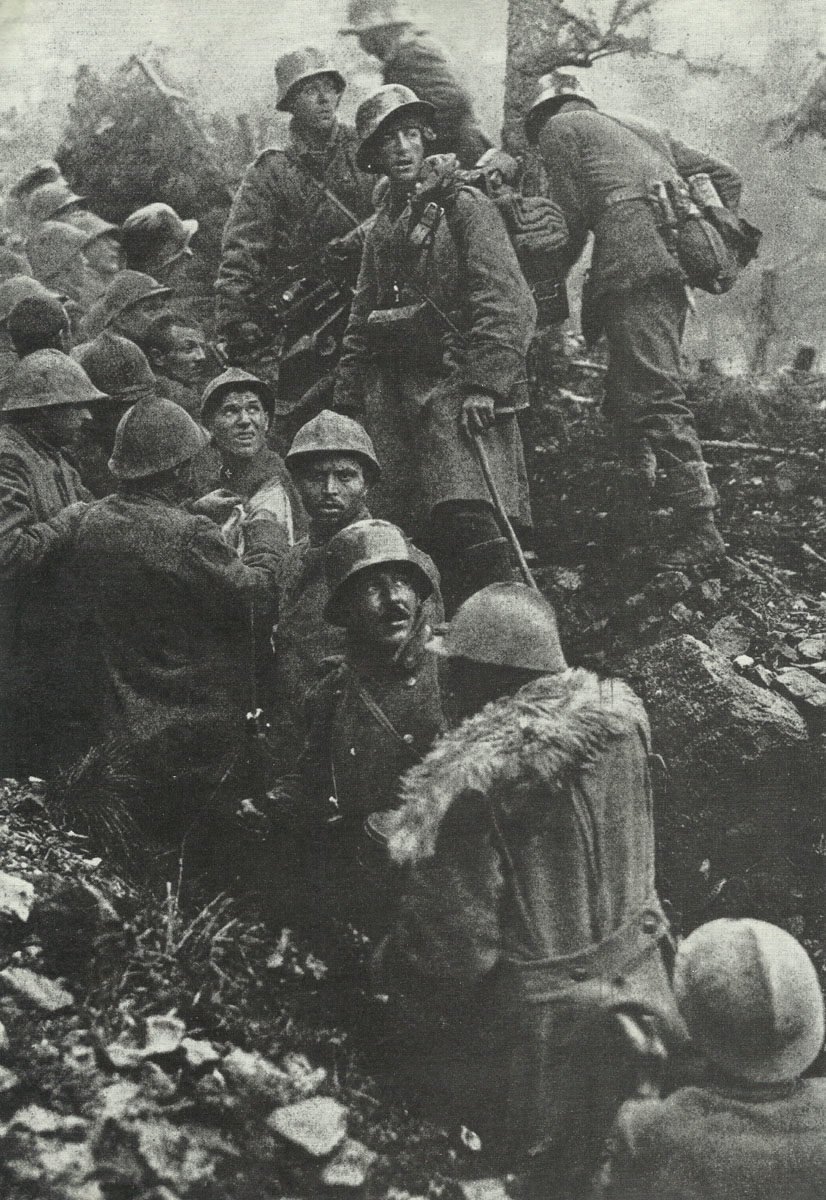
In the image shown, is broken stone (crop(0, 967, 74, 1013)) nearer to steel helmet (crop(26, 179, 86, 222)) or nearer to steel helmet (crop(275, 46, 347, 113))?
steel helmet (crop(26, 179, 86, 222))

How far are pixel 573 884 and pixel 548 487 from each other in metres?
1.69

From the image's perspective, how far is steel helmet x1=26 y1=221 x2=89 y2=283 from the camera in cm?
494

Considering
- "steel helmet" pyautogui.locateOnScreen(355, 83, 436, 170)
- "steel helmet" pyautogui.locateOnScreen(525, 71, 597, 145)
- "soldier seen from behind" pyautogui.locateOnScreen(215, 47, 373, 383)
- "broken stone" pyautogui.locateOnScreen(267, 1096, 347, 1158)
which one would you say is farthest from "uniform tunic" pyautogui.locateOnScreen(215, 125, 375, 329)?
"broken stone" pyautogui.locateOnScreen(267, 1096, 347, 1158)

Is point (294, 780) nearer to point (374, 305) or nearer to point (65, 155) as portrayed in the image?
point (374, 305)

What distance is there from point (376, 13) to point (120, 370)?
5.28 ft

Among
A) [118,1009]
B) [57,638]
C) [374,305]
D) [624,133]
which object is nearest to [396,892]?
[118,1009]

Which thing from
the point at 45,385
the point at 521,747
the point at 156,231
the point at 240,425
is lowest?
the point at 521,747

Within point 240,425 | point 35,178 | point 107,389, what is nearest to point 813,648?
point 240,425

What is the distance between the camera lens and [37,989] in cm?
355

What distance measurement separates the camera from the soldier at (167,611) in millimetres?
3996

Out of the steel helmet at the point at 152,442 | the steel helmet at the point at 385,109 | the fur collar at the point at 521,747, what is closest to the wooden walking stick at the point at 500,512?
the fur collar at the point at 521,747

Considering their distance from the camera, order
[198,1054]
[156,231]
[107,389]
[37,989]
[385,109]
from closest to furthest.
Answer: [198,1054], [37,989], [385,109], [107,389], [156,231]

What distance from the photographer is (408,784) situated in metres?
3.50

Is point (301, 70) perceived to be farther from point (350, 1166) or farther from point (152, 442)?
point (350, 1166)
